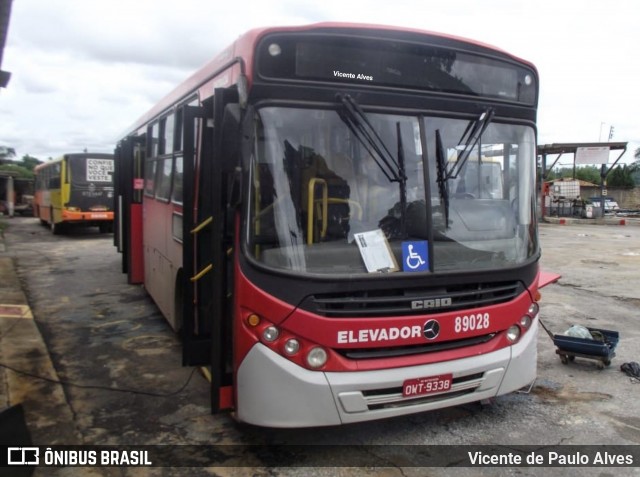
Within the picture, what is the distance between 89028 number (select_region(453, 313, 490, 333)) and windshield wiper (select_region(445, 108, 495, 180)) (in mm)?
977

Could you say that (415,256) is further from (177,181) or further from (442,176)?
(177,181)

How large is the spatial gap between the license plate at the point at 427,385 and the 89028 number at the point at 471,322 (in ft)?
1.07

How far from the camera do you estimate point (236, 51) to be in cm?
369

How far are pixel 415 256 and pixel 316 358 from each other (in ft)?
3.06

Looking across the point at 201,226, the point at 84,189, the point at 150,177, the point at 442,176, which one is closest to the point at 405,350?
the point at 442,176

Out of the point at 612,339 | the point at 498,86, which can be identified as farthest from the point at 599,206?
the point at 498,86

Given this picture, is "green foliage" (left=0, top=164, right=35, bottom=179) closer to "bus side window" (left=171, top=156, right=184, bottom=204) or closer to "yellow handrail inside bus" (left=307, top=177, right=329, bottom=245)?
"bus side window" (left=171, top=156, right=184, bottom=204)

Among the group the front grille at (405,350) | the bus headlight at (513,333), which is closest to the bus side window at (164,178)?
the front grille at (405,350)

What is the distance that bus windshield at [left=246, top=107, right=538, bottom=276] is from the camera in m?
3.36

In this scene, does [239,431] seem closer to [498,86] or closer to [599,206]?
[498,86]

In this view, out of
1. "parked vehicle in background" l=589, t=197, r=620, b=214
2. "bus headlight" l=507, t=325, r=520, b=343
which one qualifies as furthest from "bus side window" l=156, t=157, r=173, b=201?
"parked vehicle in background" l=589, t=197, r=620, b=214

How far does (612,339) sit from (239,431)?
4.05 m

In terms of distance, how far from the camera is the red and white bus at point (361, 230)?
3.31 metres

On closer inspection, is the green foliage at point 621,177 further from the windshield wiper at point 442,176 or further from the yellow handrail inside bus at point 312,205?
the yellow handrail inside bus at point 312,205
